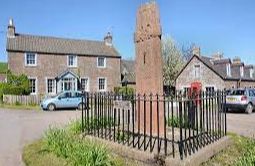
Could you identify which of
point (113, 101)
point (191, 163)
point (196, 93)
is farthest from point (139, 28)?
point (191, 163)

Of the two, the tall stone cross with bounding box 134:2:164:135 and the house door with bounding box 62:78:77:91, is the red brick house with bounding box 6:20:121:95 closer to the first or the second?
the house door with bounding box 62:78:77:91

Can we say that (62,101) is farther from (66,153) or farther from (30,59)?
(66,153)

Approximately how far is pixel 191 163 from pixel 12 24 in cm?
3376

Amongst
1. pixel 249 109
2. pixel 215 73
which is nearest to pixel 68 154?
pixel 249 109

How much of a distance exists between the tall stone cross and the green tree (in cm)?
3930

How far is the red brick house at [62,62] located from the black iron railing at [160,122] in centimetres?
2636

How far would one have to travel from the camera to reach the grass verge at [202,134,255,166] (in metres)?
5.66

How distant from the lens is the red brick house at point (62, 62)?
33.6 metres

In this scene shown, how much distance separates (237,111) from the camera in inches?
886

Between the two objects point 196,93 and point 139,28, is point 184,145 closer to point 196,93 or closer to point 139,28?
point 196,93

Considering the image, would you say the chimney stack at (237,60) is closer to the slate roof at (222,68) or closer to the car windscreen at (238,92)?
the slate roof at (222,68)

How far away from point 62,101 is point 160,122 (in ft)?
59.3

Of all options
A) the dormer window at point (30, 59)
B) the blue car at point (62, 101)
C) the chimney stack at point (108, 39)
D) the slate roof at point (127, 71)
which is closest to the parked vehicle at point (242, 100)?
the blue car at point (62, 101)

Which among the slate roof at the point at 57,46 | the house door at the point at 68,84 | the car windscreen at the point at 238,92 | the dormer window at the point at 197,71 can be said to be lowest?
the car windscreen at the point at 238,92
